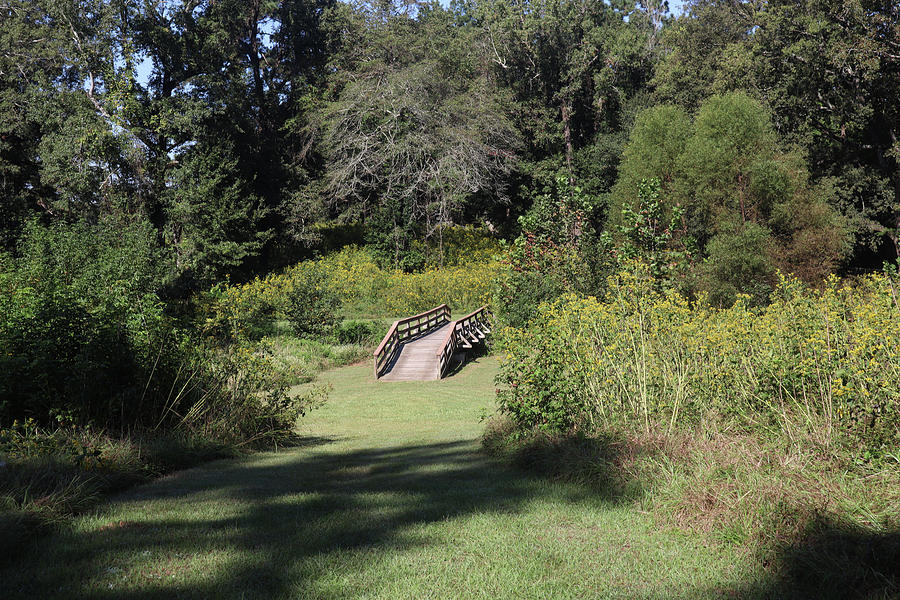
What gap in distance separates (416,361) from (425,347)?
1.46 m

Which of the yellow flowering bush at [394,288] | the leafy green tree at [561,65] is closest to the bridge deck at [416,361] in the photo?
the yellow flowering bush at [394,288]

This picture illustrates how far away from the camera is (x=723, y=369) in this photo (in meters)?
5.80

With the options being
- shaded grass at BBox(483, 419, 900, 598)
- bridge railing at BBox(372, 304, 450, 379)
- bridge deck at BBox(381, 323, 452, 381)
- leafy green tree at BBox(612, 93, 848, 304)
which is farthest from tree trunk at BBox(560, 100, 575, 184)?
shaded grass at BBox(483, 419, 900, 598)

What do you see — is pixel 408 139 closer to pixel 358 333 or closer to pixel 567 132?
pixel 567 132

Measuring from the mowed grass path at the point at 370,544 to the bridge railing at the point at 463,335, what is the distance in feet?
42.3

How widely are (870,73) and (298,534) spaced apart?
28.6m

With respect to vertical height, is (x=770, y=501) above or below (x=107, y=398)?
below

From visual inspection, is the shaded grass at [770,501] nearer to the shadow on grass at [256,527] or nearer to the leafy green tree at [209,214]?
the shadow on grass at [256,527]

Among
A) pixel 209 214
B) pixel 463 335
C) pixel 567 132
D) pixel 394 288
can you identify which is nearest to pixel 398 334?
pixel 463 335

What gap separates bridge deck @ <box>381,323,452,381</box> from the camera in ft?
60.7

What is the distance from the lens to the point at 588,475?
5.37m

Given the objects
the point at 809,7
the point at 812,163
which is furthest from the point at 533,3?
the point at 812,163

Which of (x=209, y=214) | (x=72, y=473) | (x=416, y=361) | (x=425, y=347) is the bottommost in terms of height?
(x=416, y=361)

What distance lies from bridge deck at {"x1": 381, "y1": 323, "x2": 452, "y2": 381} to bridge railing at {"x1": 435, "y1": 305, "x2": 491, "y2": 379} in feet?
0.78
